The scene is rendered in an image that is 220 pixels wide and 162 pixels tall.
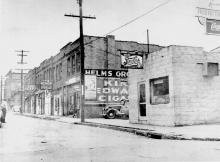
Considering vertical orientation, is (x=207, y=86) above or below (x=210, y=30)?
below

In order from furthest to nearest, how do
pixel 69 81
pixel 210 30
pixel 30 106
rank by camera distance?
pixel 30 106 < pixel 69 81 < pixel 210 30

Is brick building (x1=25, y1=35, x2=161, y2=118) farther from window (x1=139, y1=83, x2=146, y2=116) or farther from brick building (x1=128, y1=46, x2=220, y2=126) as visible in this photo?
brick building (x1=128, y1=46, x2=220, y2=126)

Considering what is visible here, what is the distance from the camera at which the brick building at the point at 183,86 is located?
1636 centimetres

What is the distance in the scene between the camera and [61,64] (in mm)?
40094

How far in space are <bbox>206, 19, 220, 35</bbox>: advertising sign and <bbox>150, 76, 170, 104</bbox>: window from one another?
4984 millimetres

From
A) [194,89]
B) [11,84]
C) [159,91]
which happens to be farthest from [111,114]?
[11,84]

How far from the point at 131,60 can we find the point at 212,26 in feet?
20.7

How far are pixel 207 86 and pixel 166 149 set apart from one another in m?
8.89

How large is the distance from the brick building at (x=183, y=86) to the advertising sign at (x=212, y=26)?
4.10 meters

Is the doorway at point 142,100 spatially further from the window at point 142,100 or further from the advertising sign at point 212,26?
the advertising sign at point 212,26

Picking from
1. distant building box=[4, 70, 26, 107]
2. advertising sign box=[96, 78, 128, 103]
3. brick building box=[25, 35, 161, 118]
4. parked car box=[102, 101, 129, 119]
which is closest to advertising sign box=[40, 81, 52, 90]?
brick building box=[25, 35, 161, 118]

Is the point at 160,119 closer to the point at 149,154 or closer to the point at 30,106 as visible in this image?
the point at 149,154

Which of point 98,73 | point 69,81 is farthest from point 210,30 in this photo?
point 69,81

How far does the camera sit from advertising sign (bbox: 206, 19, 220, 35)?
12.1m
